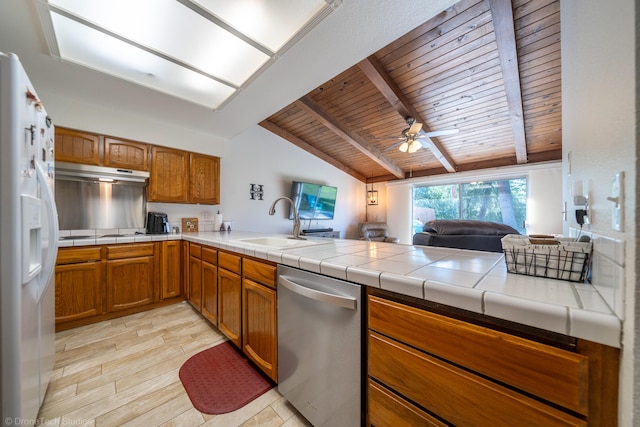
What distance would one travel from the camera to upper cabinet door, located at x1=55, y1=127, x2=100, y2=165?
2.20 m

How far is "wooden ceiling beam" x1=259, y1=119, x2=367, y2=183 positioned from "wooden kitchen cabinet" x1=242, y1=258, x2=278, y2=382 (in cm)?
345

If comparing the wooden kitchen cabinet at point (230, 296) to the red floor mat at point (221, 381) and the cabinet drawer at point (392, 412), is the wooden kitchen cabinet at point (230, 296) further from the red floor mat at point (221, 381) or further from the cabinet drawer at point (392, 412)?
the cabinet drawer at point (392, 412)

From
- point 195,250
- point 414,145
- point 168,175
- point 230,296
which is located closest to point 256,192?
point 168,175

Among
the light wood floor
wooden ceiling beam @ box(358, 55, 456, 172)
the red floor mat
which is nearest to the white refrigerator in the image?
the light wood floor

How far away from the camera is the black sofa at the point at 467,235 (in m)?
2.58

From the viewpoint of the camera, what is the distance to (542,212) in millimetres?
4352

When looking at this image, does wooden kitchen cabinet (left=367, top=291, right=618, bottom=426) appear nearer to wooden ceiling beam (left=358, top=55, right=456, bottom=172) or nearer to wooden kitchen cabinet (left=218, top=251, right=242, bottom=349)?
wooden kitchen cabinet (left=218, top=251, right=242, bottom=349)

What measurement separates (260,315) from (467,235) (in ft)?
8.10

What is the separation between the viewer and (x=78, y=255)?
2080 millimetres

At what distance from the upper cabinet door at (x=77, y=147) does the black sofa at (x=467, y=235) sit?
380cm

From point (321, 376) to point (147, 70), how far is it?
8.60ft

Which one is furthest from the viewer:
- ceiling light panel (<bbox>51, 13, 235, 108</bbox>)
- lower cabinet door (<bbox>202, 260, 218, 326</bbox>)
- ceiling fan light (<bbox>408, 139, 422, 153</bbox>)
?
ceiling fan light (<bbox>408, 139, 422, 153</bbox>)

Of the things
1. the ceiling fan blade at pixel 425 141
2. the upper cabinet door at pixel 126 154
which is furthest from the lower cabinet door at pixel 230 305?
the ceiling fan blade at pixel 425 141

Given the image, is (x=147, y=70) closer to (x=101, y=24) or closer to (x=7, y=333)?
(x=101, y=24)
